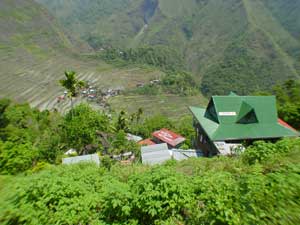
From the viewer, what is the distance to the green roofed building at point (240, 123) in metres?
15.7

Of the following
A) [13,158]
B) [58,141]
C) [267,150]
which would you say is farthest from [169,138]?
[267,150]

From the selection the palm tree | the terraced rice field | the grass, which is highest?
the terraced rice field

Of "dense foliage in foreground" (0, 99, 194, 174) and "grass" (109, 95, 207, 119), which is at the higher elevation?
"grass" (109, 95, 207, 119)

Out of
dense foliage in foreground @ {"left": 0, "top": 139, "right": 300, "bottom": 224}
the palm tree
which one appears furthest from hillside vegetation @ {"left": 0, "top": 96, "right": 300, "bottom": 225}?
the palm tree

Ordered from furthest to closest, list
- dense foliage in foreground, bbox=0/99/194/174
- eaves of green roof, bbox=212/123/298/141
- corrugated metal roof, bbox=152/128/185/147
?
corrugated metal roof, bbox=152/128/185/147 < eaves of green roof, bbox=212/123/298/141 < dense foliage in foreground, bbox=0/99/194/174

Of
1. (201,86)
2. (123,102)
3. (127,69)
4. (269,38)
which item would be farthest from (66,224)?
(269,38)

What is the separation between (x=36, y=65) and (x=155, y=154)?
3819 inches

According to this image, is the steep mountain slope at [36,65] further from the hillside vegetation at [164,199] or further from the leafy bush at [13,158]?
the hillside vegetation at [164,199]

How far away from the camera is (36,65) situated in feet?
330

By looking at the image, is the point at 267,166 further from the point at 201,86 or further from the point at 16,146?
the point at 201,86

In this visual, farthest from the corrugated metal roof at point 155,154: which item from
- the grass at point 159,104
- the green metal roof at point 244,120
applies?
the grass at point 159,104

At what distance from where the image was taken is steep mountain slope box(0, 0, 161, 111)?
7875 cm

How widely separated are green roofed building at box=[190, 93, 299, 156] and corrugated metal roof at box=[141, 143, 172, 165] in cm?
319

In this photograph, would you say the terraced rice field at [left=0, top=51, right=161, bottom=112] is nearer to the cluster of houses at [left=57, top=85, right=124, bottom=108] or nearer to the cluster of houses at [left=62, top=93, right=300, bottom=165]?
the cluster of houses at [left=57, top=85, right=124, bottom=108]
